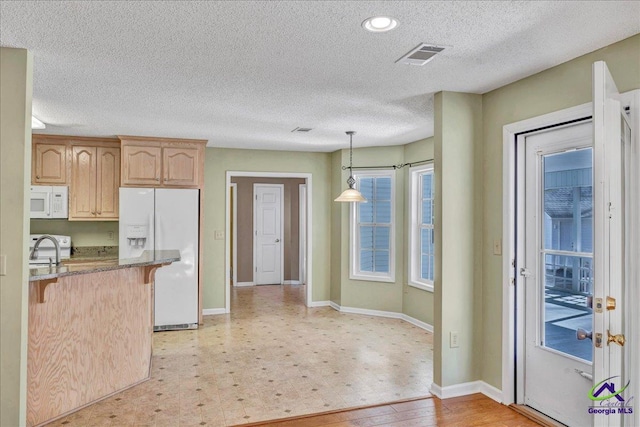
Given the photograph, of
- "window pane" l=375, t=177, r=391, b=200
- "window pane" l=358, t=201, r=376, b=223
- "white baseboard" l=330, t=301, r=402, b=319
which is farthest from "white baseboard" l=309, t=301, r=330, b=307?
"window pane" l=375, t=177, r=391, b=200

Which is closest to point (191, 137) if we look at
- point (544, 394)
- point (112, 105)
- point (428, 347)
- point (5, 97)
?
point (112, 105)

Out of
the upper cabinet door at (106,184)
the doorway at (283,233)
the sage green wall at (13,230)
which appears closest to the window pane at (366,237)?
the doorway at (283,233)

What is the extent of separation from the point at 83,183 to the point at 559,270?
5337mm

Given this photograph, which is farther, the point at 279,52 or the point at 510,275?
the point at 510,275

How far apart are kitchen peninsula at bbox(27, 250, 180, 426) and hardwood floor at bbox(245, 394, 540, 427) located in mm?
1379

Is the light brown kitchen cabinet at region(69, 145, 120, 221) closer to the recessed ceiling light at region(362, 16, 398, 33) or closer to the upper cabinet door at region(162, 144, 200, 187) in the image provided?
the upper cabinet door at region(162, 144, 200, 187)

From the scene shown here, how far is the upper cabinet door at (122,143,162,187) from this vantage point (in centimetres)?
544

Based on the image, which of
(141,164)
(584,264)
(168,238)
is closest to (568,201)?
(584,264)

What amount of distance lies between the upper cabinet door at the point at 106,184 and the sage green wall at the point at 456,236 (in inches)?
162

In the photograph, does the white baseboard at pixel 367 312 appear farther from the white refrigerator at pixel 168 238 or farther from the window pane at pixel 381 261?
the white refrigerator at pixel 168 238

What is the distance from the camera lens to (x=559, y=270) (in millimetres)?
3037

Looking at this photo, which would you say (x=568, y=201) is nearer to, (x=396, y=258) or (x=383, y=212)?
(x=396, y=258)

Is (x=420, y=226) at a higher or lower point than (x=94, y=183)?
lower

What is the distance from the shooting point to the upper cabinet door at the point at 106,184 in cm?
559
